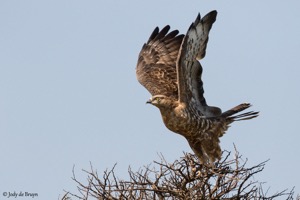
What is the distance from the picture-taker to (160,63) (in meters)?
11.5

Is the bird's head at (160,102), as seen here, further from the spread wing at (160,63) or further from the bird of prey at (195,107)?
the spread wing at (160,63)

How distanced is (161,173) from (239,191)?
84 centimetres

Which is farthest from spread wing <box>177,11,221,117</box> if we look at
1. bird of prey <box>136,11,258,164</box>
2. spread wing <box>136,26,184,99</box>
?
spread wing <box>136,26,184,99</box>

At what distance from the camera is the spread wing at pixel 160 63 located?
34.8 ft

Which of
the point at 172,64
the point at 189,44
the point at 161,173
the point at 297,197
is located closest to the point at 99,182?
the point at 161,173

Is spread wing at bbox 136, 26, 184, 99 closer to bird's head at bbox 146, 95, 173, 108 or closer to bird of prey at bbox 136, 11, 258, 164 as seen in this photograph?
bird of prey at bbox 136, 11, 258, 164

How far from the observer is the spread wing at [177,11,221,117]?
8954 mm

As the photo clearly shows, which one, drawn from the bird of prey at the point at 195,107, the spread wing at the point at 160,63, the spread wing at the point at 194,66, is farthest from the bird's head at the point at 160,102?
the spread wing at the point at 160,63

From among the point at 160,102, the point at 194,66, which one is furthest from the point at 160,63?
the point at 160,102

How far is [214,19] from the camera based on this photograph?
927cm

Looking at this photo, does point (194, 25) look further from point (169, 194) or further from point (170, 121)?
point (169, 194)

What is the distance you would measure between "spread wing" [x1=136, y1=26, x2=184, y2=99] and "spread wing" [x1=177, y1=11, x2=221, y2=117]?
58 centimetres

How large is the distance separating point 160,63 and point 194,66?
2016 mm

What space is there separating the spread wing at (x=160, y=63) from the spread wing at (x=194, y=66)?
58cm
